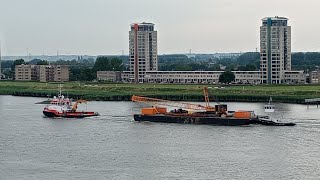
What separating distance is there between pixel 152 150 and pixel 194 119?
9.37m

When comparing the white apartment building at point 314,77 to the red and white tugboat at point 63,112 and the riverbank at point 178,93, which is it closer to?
the riverbank at point 178,93

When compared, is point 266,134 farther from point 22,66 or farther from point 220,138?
point 22,66

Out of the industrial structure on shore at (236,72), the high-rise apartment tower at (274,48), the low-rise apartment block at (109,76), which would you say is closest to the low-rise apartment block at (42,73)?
the low-rise apartment block at (109,76)

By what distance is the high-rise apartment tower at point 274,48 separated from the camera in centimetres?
6781

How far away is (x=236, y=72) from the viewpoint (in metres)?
70.2

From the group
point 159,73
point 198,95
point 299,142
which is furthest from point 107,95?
point 299,142

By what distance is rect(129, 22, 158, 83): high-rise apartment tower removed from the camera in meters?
75.4

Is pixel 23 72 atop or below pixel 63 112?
atop

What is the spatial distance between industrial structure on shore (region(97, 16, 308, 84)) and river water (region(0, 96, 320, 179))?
109ft

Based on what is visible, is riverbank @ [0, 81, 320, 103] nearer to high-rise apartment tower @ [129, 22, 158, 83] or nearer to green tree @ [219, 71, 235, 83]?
green tree @ [219, 71, 235, 83]

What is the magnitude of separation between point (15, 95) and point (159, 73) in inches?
762

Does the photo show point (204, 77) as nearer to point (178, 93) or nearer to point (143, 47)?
point (143, 47)

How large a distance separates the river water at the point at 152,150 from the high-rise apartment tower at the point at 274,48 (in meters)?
33.2

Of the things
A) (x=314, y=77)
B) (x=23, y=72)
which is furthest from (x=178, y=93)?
(x=23, y=72)
